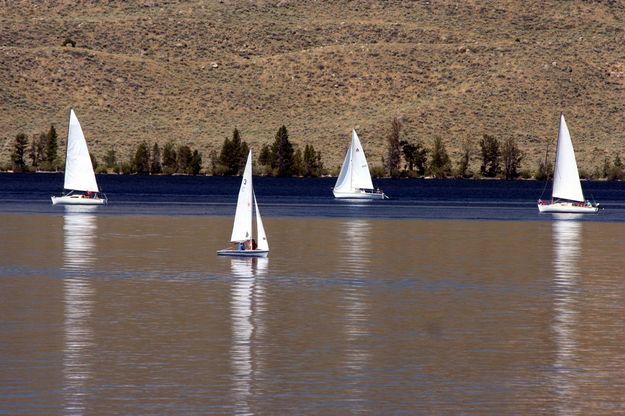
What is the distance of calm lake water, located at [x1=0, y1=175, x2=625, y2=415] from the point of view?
88.0 ft

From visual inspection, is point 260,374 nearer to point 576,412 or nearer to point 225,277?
point 576,412

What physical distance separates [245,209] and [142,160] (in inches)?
5101

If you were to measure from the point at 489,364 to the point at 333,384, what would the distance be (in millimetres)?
3961

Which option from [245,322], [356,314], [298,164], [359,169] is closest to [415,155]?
[298,164]

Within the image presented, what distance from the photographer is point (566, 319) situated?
3803cm

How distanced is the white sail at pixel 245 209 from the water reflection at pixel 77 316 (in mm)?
5558

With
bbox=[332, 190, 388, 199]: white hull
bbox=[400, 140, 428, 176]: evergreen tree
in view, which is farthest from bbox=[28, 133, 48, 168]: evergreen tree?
bbox=[332, 190, 388, 199]: white hull

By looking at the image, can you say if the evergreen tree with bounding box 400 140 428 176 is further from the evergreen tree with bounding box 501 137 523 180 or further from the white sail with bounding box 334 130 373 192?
the white sail with bounding box 334 130 373 192

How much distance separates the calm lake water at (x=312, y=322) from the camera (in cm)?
2681

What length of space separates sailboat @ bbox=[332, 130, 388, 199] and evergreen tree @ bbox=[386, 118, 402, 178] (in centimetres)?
5098

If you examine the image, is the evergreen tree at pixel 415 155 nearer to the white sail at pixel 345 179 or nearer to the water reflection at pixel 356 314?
the white sail at pixel 345 179

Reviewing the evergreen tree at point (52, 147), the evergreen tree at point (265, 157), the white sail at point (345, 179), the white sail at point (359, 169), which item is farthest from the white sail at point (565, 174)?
the evergreen tree at point (52, 147)

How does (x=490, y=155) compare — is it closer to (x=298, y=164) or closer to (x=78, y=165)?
(x=298, y=164)

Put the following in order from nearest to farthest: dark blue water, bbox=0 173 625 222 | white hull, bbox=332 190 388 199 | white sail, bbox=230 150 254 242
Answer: white sail, bbox=230 150 254 242, dark blue water, bbox=0 173 625 222, white hull, bbox=332 190 388 199
